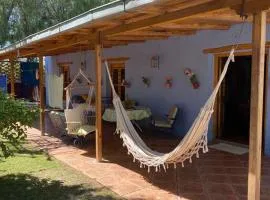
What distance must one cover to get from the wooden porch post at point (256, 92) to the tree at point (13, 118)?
2.70 meters

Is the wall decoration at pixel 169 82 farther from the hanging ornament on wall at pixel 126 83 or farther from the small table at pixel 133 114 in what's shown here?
the hanging ornament on wall at pixel 126 83

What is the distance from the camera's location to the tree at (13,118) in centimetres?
419

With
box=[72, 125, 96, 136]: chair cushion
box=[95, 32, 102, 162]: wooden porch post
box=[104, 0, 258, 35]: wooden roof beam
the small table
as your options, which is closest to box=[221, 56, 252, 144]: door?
the small table

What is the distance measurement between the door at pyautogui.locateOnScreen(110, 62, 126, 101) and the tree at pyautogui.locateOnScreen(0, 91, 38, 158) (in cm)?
603

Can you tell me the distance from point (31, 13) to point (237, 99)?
39.2ft

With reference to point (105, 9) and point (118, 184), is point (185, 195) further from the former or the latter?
point (105, 9)

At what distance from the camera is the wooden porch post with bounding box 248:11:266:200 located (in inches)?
116

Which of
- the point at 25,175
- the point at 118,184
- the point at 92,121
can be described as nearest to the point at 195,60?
the point at 92,121

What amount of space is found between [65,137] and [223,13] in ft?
16.9

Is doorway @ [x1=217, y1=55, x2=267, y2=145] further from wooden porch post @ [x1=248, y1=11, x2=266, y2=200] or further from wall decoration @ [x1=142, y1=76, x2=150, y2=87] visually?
wooden porch post @ [x1=248, y1=11, x2=266, y2=200]

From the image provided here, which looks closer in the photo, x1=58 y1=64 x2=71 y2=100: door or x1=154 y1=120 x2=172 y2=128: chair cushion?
x1=154 y1=120 x2=172 y2=128: chair cushion

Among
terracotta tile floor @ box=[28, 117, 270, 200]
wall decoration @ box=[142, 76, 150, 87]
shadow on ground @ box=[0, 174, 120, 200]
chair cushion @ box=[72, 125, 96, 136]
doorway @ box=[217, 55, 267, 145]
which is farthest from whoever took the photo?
wall decoration @ box=[142, 76, 150, 87]

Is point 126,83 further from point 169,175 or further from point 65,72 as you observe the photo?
point 65,72

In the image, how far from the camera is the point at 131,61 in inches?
377
